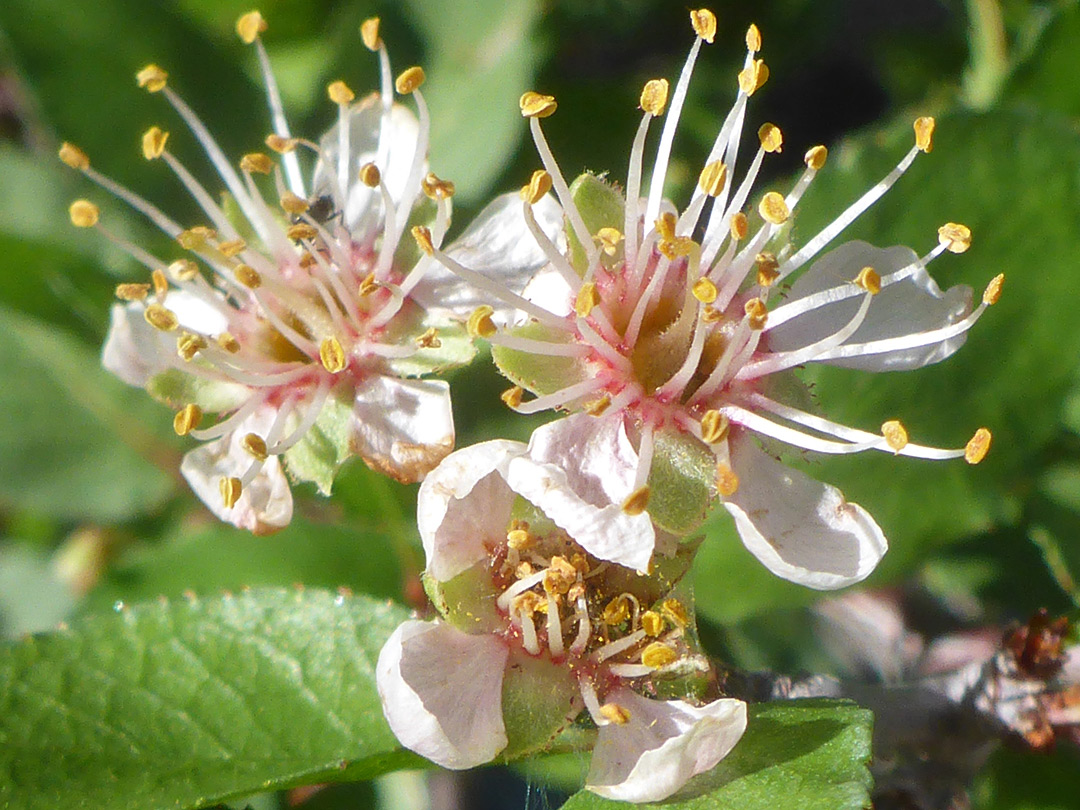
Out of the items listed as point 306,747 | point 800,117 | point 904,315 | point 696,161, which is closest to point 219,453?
point 306,747

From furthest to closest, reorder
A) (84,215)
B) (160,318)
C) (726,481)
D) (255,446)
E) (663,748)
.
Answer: (84,215), (160,318), (255,446), (726,481), (663,748)

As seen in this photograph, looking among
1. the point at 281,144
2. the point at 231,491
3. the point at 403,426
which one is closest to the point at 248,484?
the point at 231,491

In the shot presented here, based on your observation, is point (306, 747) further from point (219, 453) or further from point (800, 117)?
point (800, 117)

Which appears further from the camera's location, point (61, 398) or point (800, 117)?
point (800, 117)

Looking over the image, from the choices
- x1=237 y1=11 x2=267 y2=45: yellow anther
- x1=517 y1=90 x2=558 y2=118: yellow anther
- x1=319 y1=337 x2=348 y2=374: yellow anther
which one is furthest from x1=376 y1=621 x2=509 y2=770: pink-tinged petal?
x1=237 y1=11 x2=267 y2=45: yellow anther

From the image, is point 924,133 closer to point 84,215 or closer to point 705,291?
point 705,291
